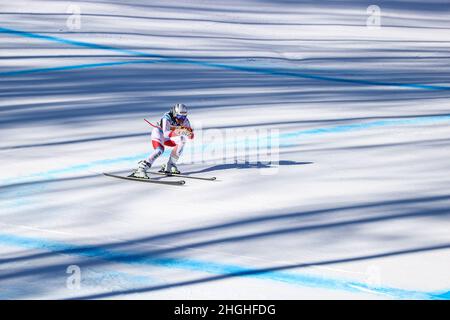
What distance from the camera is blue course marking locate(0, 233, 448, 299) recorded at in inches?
269

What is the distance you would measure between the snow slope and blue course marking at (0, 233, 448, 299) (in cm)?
2

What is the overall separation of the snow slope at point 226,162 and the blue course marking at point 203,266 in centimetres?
2

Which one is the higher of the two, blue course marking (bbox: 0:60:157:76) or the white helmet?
blue course marking (bbox: 0:60:157:76)

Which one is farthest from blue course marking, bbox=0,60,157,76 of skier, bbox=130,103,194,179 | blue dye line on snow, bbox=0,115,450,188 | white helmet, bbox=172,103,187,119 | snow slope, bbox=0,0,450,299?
white helmet, bbox=172,103,187,119

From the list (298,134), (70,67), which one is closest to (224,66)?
(70,67)

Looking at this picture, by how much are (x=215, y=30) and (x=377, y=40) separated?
331 centimetres

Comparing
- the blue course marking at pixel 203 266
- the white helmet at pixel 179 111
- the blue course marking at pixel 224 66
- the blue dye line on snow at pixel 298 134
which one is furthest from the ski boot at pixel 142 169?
the blue course marking at pixel 224 66

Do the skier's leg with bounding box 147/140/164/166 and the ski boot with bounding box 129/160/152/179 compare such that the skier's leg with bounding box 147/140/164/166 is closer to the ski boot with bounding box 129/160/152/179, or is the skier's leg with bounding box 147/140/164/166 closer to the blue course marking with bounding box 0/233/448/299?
the ski boot with bounding box 129/160/152/179

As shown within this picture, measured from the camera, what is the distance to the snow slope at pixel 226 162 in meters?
7.21

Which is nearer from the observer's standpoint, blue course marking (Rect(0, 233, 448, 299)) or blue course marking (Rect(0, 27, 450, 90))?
blue course marking (Rect(0, 233, 448, 299))

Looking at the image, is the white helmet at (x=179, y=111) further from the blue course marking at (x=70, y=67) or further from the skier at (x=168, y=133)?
the blue course marking at (x=70, y=67)

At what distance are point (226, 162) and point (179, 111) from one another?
1.34 metres

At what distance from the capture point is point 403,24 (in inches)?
931

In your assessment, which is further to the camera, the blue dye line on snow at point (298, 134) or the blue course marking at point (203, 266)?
the blue dye line on snow at point (298, 134)
